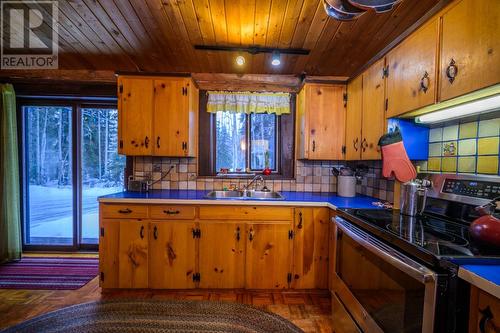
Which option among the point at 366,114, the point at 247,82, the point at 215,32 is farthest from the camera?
the point at 247,82

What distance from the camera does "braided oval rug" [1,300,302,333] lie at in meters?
1.69

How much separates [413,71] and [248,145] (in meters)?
1.82

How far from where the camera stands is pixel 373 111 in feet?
6.26

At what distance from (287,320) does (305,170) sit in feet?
5.15

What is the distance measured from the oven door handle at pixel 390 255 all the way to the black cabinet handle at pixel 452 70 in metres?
0.89

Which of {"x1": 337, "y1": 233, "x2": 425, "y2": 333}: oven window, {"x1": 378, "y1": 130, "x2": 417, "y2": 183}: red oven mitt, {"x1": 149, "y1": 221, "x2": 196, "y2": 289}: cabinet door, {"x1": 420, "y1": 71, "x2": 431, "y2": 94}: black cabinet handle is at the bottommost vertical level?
{"x1": 149, "y1": 221, "x2": 196, "y2": 289}: cabinet door

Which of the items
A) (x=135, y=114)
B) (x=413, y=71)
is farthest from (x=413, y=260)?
(x=135, y=114)

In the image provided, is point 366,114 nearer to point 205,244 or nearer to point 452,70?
point 452,70

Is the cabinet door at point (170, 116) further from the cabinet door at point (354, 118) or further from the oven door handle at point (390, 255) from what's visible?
the oven door handle at point (390, 255)

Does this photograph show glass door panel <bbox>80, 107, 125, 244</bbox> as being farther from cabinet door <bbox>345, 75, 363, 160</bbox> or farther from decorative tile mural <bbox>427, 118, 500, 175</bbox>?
decorative tile mural <bbox>427, 118, 500, 175</bbox>

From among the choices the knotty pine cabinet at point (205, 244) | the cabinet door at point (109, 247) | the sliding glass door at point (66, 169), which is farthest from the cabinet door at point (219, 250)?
the sliding glass door at point (66, 169)

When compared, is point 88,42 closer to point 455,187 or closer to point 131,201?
point 131,201

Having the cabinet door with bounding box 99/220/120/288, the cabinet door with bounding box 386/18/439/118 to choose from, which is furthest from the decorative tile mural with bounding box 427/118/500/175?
the cabinet door with bounding box 99/220/120/288

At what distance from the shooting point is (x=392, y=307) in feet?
3.39
